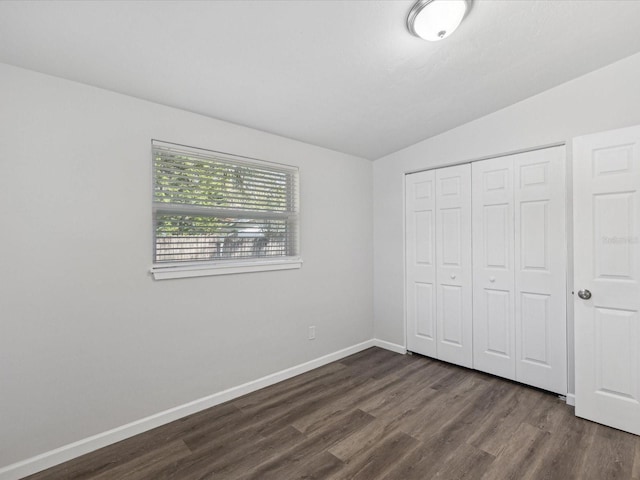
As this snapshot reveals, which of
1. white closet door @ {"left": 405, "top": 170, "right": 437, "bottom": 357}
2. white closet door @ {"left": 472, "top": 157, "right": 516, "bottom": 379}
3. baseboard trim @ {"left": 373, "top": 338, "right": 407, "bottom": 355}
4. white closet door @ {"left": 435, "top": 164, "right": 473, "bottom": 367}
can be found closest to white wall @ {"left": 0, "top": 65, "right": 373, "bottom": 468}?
baseboard trim @ {"left": 373, "top": 338, "right": 407, "bottom": 355}

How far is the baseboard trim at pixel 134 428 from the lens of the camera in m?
1.76

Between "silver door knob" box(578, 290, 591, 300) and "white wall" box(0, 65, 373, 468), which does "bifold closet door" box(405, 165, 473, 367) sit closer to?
"silver door knob" box(578, 290, 591, 300)

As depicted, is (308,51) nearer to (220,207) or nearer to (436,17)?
(436,17)

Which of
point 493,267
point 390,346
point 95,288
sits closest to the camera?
point 95,288

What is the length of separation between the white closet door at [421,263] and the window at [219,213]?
1.33 meters

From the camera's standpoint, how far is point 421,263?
3477 millimetres

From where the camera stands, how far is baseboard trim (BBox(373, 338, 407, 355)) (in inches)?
143

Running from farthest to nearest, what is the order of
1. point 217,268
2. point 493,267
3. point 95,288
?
point 493,267, point 217,268, point 95,288

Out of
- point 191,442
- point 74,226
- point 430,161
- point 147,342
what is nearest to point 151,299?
point 147,342

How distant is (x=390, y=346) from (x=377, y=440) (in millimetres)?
1722

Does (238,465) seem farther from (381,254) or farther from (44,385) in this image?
(381,254)

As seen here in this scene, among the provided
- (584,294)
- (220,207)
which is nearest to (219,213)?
(220,207)

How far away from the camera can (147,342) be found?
2.18 m

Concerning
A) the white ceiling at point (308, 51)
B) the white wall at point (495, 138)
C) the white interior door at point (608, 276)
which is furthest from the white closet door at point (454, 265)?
the white interior door at point (608, 276)
